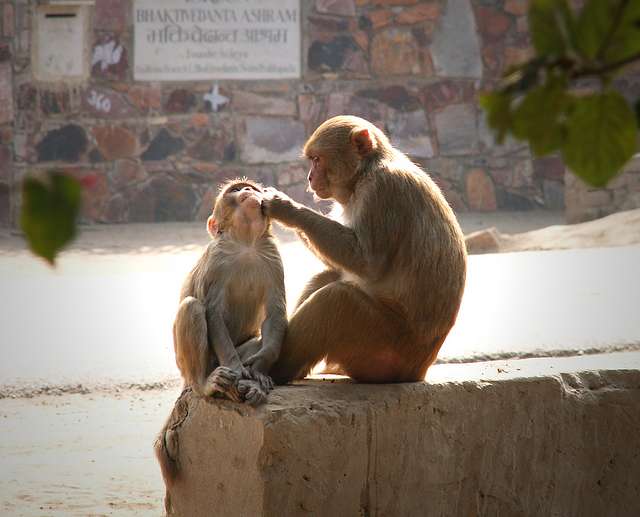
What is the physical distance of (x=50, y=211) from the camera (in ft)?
2.92

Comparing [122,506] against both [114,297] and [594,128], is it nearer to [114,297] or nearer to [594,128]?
[114,297]

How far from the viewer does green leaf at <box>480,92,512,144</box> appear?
39.2 inches

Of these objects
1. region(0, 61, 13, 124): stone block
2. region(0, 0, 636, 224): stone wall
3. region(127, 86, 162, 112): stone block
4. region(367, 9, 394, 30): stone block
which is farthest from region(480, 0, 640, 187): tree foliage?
region(367, 9, 394, 30): stone block

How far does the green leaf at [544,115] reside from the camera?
3.37 ft

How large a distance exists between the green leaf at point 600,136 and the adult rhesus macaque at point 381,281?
3.14 m

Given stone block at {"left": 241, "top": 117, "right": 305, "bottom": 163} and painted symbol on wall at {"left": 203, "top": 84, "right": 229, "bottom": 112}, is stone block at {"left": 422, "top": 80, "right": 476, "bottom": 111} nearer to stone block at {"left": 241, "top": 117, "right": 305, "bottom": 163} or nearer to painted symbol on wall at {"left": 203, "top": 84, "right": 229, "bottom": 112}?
stone block at {"left": 241, "top": 117, "right": 305, "bottom": 163}

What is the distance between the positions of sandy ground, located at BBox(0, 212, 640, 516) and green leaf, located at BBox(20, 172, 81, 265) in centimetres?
378

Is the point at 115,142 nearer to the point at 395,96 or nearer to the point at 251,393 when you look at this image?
the point at 395,96

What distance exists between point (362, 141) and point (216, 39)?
9749 mm

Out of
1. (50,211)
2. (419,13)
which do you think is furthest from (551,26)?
(419,13)

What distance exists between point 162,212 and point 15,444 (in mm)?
7947

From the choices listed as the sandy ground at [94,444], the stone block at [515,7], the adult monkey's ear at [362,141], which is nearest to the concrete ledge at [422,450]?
the sandy ground at [94,444]

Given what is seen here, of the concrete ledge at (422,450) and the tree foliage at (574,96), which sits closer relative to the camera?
the tree foliage at (574,96)

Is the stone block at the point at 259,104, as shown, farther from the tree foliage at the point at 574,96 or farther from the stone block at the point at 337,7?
the tree foliage at the point at 574,96
